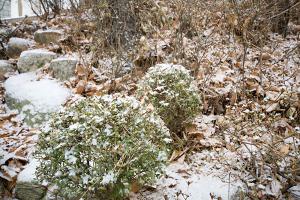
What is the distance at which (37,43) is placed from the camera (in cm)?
775

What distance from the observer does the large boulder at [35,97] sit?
17.1ft

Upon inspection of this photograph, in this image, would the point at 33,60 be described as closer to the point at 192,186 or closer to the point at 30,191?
the point at 30,191

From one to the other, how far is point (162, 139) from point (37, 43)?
552cm

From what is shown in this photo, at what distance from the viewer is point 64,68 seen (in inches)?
237

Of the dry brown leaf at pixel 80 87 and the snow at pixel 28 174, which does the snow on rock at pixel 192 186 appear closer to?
the snow at pixel 28 174

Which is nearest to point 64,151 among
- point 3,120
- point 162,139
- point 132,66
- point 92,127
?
point 92,127

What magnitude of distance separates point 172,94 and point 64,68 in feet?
9.01

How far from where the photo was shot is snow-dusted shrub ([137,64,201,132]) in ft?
13.4

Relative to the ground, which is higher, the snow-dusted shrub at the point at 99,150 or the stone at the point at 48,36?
the stone at the point at 48,36

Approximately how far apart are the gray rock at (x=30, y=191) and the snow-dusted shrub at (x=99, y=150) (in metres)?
0.49

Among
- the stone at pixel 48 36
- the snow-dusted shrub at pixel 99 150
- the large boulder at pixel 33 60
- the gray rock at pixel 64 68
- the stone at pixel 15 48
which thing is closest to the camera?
the snow-dusted shrub at pixel 99 150

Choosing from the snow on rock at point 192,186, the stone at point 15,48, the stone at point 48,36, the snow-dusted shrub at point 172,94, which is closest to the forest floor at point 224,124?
the snow on rock at point 192,186

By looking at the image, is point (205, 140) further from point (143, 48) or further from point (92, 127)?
point (143, 48)

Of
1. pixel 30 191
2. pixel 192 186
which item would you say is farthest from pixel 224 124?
pixel 30 191
